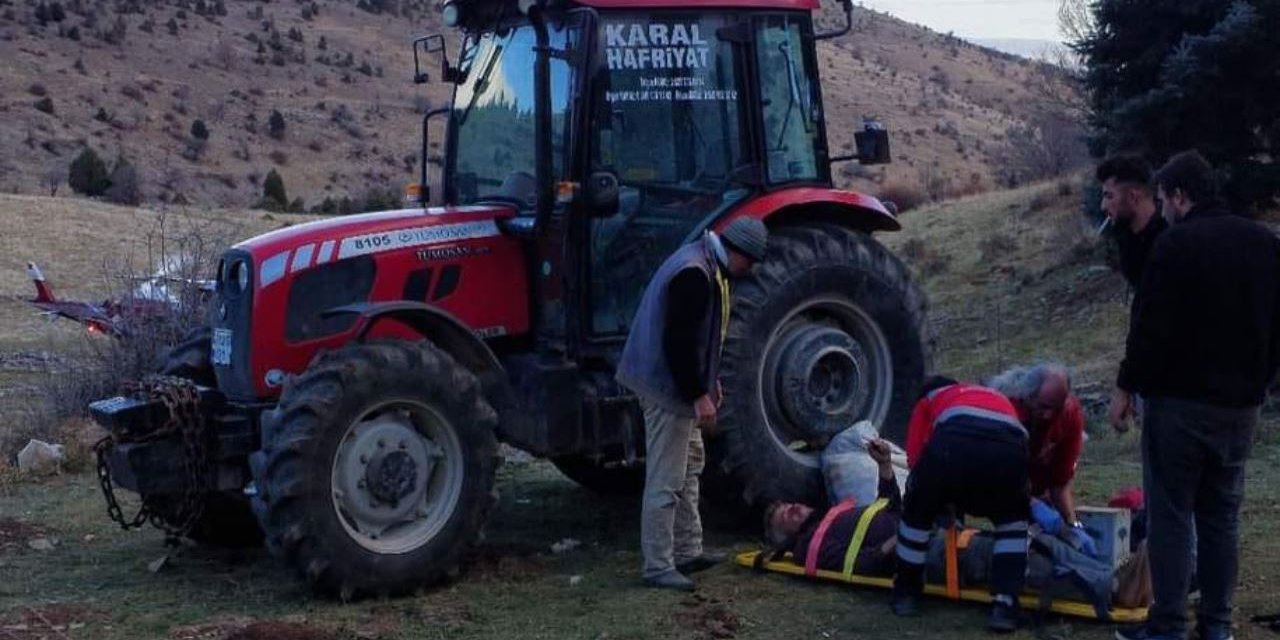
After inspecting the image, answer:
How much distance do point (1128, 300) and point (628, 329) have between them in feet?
36.8

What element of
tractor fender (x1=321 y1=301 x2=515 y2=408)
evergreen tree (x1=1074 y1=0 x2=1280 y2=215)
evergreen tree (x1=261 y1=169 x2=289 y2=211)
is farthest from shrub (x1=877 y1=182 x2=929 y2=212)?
tractor fender (x1=321 y1=301 x2=515 y2=408)

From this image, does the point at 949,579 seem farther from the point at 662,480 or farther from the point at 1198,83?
the point at 1198,83

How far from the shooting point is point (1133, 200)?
7.00 metres

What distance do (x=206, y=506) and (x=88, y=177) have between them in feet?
108

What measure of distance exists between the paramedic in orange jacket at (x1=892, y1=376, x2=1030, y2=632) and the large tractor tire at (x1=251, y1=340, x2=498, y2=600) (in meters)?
1.93

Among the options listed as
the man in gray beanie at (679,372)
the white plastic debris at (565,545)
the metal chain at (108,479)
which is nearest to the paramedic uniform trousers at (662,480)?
the man in gray beanie at (679,372)

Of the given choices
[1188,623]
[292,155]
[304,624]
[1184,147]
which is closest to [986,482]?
[1188,623]

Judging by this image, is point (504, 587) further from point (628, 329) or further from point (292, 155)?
point (292, 155)

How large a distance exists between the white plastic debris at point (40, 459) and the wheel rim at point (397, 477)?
4968mm

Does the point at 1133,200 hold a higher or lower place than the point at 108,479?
higher

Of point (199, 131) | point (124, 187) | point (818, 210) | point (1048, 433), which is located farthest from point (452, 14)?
point (199, 131)

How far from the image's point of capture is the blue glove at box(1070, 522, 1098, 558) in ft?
23.4

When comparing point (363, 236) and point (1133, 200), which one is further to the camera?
point (363, 236)

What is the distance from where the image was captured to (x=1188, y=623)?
6516 mm
